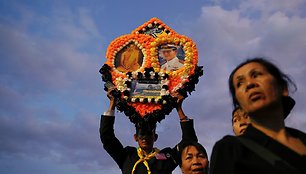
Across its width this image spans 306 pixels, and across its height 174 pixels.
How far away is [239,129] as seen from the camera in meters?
3.91

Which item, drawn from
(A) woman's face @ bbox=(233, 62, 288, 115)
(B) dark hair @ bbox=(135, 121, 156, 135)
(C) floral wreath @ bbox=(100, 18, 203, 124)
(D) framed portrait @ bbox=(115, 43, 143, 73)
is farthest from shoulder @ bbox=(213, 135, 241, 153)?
(D) framed portrait @ bbox=(115, 43, 143, 73)

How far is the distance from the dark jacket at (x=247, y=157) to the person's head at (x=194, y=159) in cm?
213

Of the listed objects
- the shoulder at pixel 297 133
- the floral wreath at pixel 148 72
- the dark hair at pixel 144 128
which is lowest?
the shoulder at pixel 297 133

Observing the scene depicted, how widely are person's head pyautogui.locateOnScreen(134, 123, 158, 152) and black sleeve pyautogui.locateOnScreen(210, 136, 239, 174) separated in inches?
137

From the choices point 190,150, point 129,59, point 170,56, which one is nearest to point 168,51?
point 170,56

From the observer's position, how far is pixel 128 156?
5.84m

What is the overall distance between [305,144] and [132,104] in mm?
3902

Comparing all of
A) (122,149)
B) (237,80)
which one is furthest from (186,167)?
(237,80)

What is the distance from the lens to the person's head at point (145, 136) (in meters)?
5.62

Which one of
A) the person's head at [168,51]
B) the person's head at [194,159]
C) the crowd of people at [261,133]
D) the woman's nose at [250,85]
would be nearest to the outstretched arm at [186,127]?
the person's head at [194,159]

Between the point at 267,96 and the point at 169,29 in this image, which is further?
the point at 169,29

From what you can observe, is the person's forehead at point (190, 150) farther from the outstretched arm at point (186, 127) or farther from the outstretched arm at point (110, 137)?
the outstretched arm at point (110, 137)

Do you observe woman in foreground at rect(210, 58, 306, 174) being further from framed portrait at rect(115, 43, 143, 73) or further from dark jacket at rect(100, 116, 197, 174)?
framed portrait at rect(115, 43, 143, 73)

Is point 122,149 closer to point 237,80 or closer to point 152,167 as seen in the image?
point 152,167
